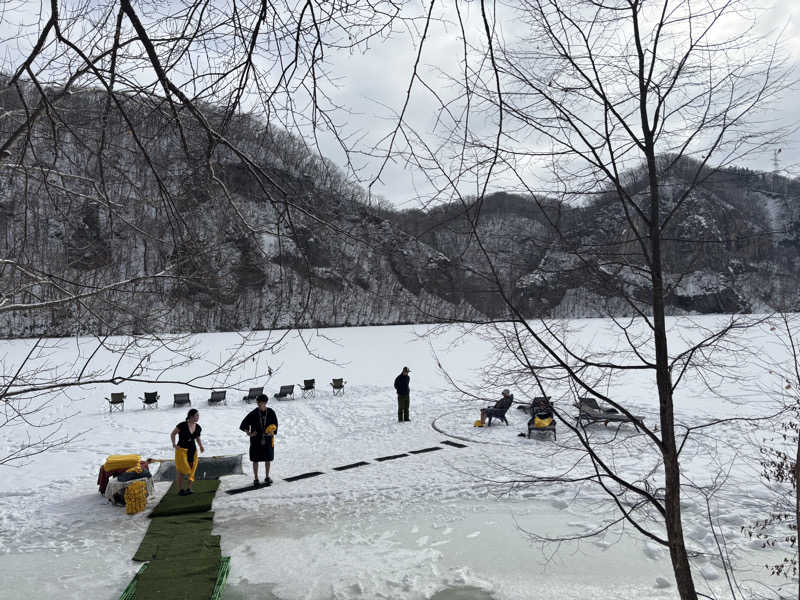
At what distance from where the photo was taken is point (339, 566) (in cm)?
550

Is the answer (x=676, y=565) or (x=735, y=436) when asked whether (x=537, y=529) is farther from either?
(x=735, y=436)

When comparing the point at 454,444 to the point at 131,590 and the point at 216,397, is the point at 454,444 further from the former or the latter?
the point at 216,397

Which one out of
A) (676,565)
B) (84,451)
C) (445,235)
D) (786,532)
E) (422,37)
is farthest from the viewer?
(84,451)

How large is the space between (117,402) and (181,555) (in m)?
10.7

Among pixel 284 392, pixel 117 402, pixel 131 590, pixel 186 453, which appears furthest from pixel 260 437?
pixel 117 402

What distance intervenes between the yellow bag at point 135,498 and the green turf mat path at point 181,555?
197 millimetres

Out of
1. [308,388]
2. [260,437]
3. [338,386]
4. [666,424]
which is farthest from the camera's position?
[338,386]

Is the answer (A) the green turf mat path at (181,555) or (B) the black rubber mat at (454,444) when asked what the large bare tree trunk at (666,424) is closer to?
(A) the green turf mat path at (181,555)

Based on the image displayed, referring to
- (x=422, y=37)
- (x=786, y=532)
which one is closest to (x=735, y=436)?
(x=786, y=532)

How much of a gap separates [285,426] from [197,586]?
8.40m

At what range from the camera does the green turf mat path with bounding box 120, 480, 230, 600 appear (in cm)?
481

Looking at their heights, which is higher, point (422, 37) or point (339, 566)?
point (422, 37)

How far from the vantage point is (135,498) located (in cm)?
716

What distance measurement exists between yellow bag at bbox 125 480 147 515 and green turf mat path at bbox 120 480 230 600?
7.7 inches
